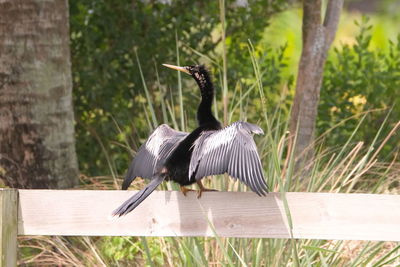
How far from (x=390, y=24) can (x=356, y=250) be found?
8.48 m

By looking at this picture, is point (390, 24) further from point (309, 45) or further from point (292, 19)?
point (309, 45)

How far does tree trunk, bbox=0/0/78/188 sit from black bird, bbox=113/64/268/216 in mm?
1860

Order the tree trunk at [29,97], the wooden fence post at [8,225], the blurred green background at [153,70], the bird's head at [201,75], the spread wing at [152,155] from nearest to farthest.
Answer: the wooden fence post at [8,225], the spread wing at [152,155], the bird's head at [201,75], the tree trunk at [29,97], the blurred green background at [153,70]

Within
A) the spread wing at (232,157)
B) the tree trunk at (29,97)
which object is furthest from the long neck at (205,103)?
the tree trunk at (29,97)

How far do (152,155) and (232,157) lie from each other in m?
0.59

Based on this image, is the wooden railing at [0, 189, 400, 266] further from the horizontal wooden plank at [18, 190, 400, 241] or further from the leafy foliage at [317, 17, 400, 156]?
the leafy foliage at [317, 17, 400, 156]

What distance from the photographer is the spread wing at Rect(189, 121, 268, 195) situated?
3021 mm

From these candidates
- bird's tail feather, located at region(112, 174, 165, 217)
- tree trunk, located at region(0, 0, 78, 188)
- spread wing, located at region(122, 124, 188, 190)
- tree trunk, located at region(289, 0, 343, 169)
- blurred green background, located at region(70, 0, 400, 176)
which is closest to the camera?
bird's tail feather, located at region(112, 174, 165, 217)

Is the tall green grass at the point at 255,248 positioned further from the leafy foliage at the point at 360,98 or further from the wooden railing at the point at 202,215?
the leafy foliage at the point at 360,98

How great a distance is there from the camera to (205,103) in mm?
3740

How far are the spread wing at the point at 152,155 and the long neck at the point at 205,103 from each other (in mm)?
117

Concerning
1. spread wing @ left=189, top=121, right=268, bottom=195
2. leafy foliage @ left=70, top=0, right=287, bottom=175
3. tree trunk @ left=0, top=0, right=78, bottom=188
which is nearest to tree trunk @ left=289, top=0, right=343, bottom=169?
leafy foliage @ left=70, top=0, right=287, bottom=175

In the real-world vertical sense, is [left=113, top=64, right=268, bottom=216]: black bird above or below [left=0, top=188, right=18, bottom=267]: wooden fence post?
above

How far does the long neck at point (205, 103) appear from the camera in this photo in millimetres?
3721
